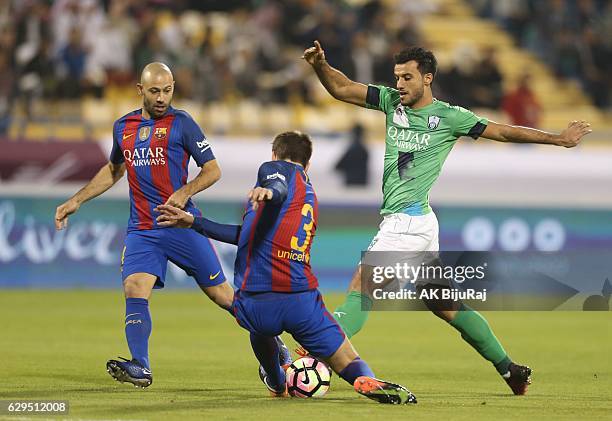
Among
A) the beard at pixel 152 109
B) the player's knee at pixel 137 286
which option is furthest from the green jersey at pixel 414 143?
the player's knee at pixel 137 286

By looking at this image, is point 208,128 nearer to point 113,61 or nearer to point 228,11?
point 113,61

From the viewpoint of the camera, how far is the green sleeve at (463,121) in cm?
882

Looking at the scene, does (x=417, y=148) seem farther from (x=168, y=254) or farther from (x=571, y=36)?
(x=571, y=36)

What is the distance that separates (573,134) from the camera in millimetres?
8469

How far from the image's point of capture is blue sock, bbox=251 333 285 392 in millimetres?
7992

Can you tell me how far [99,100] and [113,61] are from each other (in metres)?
0.86

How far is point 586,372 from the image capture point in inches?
410

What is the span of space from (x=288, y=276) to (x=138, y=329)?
1526 mm

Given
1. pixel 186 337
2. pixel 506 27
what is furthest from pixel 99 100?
pixel 506 27

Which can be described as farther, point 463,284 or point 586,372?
point 586,372

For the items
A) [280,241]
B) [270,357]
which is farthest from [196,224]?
[270,357]

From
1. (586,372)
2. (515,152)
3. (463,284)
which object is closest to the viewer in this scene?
(463,284)

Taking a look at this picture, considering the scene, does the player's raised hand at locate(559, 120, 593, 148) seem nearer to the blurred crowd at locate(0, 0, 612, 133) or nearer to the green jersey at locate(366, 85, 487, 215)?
the green jersey at locate(366, 85, 487, 215)

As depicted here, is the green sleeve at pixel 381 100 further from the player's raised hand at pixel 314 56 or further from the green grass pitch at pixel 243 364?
the green grass pitch at pixel 243 364
